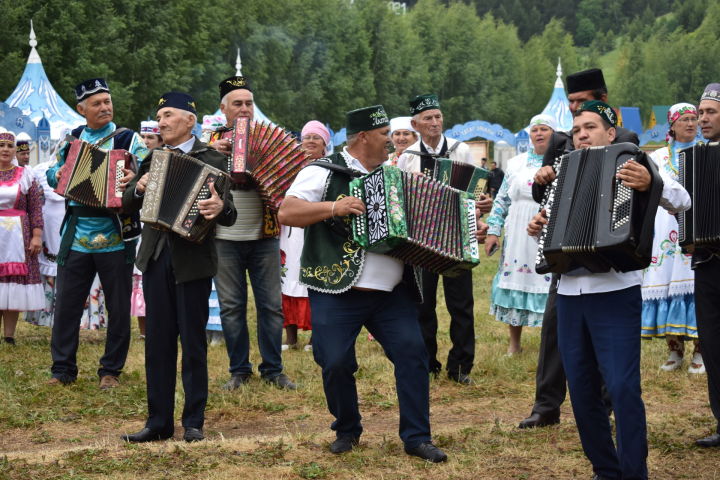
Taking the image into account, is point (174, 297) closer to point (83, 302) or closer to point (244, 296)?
point (244, 296)

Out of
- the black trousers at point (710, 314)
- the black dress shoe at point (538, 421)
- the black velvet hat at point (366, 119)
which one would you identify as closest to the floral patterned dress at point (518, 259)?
the black dress shoe at point (538, 421)

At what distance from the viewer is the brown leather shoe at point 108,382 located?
8281mm

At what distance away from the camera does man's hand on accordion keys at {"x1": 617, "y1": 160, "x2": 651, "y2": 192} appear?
4719mm

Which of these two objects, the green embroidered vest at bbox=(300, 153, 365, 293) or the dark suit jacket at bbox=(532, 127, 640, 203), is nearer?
the green embroidered vest at bbox=(300, 153, 365, 293)

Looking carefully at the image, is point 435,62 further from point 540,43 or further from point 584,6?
point 584,6

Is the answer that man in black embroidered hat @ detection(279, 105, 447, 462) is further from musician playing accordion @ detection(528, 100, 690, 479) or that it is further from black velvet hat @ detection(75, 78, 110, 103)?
black velvet hat @ detection(75, 78, 110, 103)

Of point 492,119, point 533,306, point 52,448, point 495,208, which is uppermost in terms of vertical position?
point 492,119

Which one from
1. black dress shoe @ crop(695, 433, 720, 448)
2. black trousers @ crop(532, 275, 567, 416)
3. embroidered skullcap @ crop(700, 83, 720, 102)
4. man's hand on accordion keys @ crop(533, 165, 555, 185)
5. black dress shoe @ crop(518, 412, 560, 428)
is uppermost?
embroidered skullcap @ crop(700, 83, 720, 102)

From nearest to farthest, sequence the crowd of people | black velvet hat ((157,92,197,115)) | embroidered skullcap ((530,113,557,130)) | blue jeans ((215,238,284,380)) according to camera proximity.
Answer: the crowd of people, black velvet hat ((157,92,197,115)), blue jeans ((215,238,284,380)), embroidered skullcap ((530,113,557,130))

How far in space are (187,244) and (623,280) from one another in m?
2.75

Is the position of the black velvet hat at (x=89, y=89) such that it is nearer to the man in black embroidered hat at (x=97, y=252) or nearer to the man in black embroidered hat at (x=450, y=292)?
the man in black embroidered hat at (x=97, y=252)

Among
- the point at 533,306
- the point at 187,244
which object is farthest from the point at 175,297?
the point at 533,306

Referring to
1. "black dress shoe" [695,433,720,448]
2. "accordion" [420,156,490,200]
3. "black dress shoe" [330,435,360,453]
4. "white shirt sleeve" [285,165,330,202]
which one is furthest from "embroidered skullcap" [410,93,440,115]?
"black dress shoe" [695,433,720,448]

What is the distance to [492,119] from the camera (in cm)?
7806
